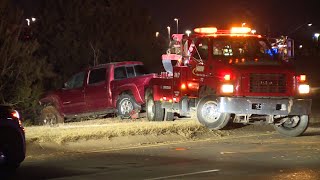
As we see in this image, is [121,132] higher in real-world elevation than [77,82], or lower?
lower

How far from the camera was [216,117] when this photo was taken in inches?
611

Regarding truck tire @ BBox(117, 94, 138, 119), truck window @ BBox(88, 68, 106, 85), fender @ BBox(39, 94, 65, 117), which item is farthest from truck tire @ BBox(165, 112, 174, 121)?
fender @ BBox(39, 94, 65, 117)

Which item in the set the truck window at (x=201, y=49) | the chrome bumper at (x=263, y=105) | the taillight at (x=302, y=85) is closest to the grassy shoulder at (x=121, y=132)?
the chrome bumper at (x=263, y=105)

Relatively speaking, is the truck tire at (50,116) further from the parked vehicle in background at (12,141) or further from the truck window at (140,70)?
the parked vehicle in background at (12,141)

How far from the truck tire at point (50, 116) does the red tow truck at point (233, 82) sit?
197 inches

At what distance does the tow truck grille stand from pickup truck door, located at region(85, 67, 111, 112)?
21.6 ft

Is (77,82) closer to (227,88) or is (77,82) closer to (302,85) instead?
(227,88)

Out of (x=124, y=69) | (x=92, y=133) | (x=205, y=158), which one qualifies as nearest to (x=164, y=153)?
(x=205, y=158)

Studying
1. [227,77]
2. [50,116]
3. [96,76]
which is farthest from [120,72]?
[227,77]

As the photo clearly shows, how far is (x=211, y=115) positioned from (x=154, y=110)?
10.3 ft

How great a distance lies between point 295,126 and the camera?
15711 millimetres

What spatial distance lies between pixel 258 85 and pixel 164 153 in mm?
3494

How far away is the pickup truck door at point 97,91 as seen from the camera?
20.1 metres

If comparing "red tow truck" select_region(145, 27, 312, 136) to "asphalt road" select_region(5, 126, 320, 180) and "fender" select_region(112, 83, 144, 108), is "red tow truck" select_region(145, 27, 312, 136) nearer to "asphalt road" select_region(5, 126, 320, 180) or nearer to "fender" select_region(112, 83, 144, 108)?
"asphalt road" select_region(5, 126, 320, 180)
